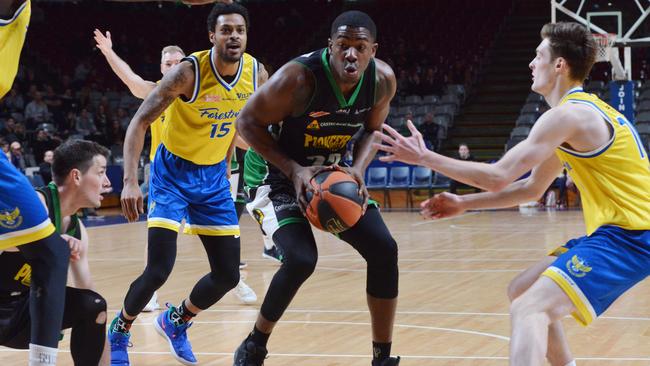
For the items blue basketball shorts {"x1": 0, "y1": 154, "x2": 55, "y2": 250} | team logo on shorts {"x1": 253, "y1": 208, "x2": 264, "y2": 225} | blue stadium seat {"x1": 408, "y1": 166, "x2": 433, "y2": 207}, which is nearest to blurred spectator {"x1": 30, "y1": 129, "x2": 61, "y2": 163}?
blue stadium seat {"x1": 408, "y1": 166, "x2": 433, "y2": 207}

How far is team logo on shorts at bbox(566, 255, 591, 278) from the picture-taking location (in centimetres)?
332

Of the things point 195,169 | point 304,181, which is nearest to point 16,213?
point 304,181

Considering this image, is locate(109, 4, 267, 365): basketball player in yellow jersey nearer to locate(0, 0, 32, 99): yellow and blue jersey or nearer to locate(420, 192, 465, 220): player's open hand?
locate(0, 0, 32, 99): yellow and blue jersey

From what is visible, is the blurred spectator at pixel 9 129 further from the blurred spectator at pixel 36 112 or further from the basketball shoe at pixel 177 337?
the basketball shoe at pixel 177 337

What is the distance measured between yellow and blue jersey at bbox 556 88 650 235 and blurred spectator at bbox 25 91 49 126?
16.5 meters

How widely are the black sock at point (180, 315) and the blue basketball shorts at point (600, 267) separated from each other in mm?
2328

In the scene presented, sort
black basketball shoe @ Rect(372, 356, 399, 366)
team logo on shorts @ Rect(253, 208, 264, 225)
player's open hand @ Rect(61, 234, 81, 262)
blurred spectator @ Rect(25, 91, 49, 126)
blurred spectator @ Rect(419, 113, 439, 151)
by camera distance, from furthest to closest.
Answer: blurred spectator @ Rect(25, 91, 49, 126) → blurred spectator @ Rect(419, 113, 439, 151) → team logo on shorts @ Rect(253, 208, 264, 225) → black basketball shoe @ Rect(372, 356, 399, 366) → player's open hand @ Rect(61, 234, 81, 262)

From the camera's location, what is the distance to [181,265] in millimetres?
9539

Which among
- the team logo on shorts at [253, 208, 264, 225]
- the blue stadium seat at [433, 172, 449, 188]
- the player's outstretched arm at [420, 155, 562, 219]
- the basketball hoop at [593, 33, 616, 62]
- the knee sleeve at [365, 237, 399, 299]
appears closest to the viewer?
the player's outstretched arm at [420, 155, 562, 219]

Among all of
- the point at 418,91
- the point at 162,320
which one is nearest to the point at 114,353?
the point at 162,320

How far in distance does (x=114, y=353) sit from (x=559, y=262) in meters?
2.43

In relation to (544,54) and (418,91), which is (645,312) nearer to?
(544,54)

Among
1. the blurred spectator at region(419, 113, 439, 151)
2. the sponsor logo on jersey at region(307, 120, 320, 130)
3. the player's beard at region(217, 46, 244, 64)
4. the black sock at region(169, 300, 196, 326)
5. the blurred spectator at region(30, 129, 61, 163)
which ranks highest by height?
the player's beard at region(217, 46, 244, 64)

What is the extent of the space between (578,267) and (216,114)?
8.03 ft
